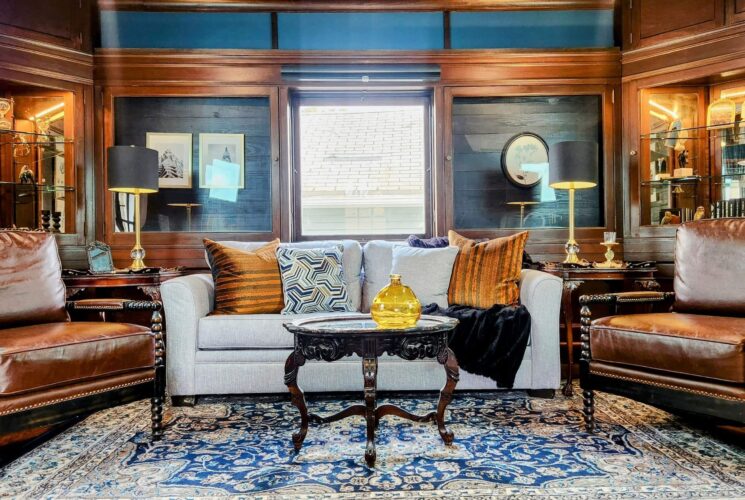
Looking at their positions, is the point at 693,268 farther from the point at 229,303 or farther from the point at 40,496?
the point at 40,496

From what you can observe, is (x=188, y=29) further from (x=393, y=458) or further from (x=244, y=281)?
(x=393, y=458)

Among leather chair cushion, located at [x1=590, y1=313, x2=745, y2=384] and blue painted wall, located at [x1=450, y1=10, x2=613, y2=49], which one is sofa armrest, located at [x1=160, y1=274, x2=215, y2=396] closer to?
leather chair cushion, located at [x1=590, y1=313, x2=745, y2=384]

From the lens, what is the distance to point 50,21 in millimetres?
3836

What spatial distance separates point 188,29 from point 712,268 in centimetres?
386

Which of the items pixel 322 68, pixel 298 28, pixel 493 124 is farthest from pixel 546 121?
pixel 298 28

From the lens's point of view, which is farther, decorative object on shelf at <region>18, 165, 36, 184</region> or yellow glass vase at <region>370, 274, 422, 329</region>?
decorative object on shelf at <region>18, 165, 36, 184</region>

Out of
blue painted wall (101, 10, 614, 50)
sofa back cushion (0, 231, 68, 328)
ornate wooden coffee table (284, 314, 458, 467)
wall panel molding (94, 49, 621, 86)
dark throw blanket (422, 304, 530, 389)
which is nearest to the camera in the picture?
ornate wooden coffee table (284, 314, 458, 467)

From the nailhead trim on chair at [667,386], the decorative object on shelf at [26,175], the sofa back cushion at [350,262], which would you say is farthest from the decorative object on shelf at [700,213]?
the decorative object on shelf at [26,175]

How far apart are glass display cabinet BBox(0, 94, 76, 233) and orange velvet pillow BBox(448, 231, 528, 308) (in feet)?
9.14

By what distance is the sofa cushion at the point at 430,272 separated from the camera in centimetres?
335

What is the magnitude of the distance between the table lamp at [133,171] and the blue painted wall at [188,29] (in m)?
1.04

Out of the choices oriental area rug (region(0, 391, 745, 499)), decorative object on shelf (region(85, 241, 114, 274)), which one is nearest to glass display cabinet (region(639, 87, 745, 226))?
oriental area rug (region(0, 391, 745, 499))

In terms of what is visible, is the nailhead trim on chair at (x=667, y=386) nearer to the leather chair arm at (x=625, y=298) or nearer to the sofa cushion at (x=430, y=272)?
the leather chair arm at (x=625, y=298)

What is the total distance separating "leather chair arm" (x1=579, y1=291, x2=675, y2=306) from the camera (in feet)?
8.41
